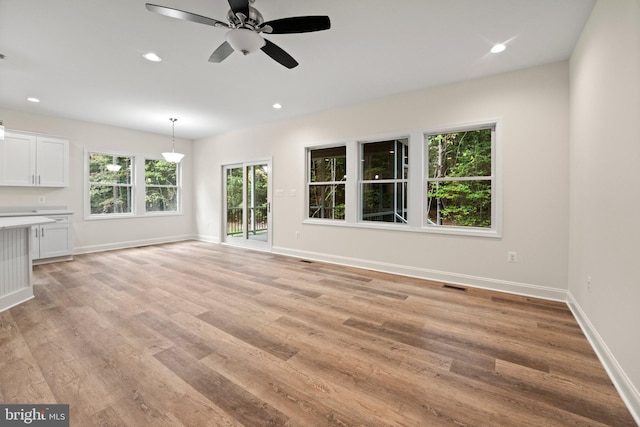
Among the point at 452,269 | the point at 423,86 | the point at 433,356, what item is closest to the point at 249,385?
the point at 433,356

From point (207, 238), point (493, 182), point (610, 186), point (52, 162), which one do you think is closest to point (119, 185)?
point (52, 162)

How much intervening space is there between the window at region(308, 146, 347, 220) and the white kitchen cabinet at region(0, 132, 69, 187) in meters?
4.98

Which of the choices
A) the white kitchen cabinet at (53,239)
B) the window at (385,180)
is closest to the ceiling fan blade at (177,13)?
the window at (385,180)

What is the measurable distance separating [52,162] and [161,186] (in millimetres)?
2167

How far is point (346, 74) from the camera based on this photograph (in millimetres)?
3611

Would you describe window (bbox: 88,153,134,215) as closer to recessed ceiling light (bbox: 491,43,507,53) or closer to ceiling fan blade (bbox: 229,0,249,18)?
ceiling fan blade (bbox: 229,0,249,18)

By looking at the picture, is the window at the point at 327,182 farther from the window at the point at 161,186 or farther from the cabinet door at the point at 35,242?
the cabinet door at the point at 35,242

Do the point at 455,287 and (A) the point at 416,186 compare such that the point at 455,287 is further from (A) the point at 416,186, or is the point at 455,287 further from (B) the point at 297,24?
(B) the point at 297,24

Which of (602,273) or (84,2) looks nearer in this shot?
(602,273)

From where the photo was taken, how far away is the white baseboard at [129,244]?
19.0 ft

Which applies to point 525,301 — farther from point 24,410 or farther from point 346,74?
point 24,410

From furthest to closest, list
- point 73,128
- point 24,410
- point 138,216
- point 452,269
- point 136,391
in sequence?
point 138,216 < point 73,128 < point 452,269 < point 136,391 < point 24,410

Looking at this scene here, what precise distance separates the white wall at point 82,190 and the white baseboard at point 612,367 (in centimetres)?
808

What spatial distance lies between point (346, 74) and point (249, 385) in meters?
3.61
